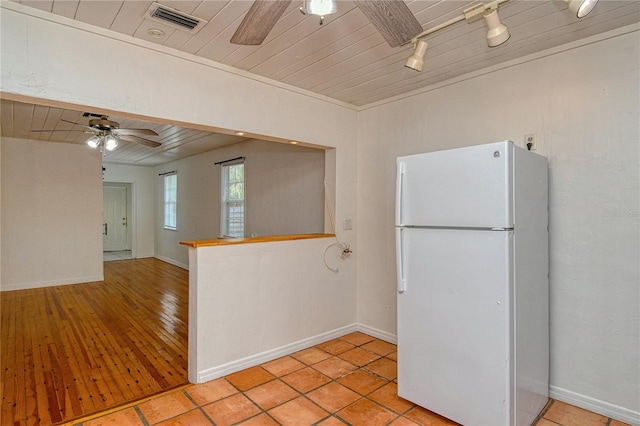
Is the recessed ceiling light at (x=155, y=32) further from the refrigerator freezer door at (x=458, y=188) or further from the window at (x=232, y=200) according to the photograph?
the window at (x=232, y=200)

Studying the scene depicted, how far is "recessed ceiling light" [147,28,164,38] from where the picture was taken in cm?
213

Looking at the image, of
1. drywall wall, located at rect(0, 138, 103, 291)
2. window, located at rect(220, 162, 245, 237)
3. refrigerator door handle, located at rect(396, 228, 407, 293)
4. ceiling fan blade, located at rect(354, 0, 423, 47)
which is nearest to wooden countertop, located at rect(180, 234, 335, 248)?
refrigerator door handle, located at rect(396, 228, 407, 293)

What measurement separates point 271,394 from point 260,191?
3.23m

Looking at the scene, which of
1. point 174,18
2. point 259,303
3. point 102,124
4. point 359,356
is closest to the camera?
point 174,18

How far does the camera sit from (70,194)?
19.7 feet

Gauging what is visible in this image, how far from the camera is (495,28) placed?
6.20 ft

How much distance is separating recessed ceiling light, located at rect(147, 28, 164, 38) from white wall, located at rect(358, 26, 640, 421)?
2315 millimetres

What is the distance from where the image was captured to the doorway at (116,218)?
9367mm

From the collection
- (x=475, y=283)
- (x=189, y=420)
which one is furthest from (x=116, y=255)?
(x=475, y=283)

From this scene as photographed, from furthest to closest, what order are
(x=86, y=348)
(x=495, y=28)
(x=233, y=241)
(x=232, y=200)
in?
(x=232, y=200) → (x=86, y=348) → (x=233, y=241) → (x=495, y=28)

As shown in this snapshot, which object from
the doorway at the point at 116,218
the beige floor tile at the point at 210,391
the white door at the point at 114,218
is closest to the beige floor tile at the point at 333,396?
the beige floor tile at the point at 210,391

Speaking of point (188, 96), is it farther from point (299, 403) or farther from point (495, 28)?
point (299, 403)

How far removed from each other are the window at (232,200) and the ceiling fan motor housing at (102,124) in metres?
2.08

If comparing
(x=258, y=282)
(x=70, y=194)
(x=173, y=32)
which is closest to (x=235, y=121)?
(x=173, y=32)
